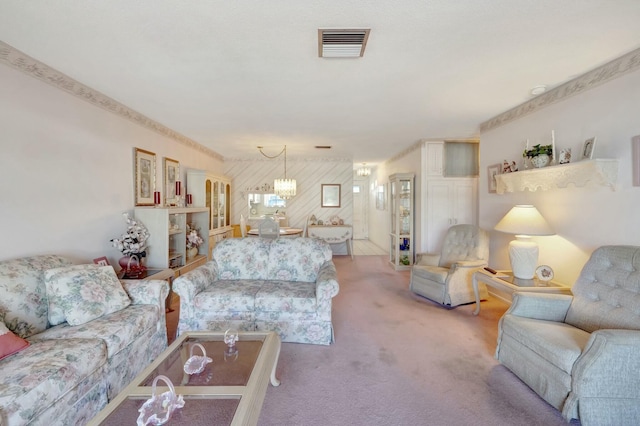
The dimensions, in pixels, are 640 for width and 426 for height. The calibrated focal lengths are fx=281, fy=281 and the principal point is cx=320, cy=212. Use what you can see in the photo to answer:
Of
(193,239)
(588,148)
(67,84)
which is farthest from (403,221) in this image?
(67,84)

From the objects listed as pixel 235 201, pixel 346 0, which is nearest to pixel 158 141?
pixel 235 201

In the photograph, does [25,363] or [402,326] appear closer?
[25,363]

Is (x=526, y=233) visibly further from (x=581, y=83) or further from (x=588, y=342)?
(x=581, y=83)

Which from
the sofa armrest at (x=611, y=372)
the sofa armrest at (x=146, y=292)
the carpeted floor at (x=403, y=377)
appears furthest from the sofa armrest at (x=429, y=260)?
the sofa armrest at (x=146, y=292)

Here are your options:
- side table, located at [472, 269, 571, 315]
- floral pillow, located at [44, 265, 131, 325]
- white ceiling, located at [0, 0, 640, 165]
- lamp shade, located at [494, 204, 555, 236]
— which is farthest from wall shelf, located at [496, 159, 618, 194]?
floral pillow, located at [44, 265, 131, 325]

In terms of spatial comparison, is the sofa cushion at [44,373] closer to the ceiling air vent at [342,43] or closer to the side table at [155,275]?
the side table at [155,275]

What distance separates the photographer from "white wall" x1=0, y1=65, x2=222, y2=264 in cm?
217

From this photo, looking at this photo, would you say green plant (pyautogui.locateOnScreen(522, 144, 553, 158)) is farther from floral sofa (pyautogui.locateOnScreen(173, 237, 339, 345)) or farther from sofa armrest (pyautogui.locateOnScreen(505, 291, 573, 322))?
floral sofa (pyautogui.locateOnScreen(173, 237, 339, 345))

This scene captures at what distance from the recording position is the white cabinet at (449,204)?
5.16 metres

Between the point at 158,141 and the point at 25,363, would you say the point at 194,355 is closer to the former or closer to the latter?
the point at 25,363

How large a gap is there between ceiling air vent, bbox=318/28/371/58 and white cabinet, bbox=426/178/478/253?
3579mm

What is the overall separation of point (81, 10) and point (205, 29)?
706 millimetres

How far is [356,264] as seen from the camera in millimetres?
6188

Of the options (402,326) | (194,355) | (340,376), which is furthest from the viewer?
(402,326)
